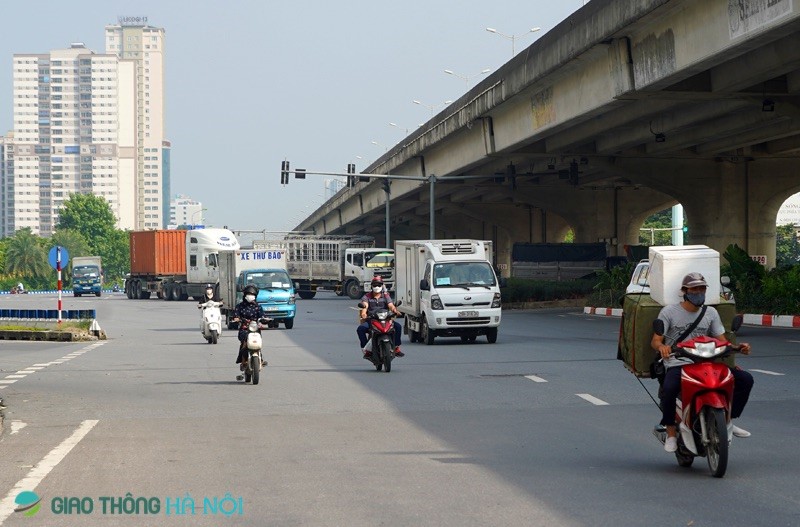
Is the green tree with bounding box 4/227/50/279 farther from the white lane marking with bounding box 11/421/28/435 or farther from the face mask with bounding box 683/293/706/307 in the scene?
the face mask with bounding box 683/293/706/307

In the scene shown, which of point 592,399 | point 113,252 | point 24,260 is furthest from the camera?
point 113,252

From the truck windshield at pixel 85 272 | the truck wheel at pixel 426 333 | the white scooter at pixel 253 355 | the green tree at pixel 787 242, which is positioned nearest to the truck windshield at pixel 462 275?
the truck wheel at pixel 426 333

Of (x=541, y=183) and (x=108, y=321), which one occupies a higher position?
(x=541, y=183)

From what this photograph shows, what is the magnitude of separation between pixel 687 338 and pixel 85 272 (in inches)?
3317

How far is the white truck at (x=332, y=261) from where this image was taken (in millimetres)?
66000

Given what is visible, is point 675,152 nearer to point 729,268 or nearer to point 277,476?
point 729,268

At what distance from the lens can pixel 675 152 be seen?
46.1m

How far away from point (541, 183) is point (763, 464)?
5196cm

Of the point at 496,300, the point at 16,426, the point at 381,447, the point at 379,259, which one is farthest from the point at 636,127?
the point at 381,447

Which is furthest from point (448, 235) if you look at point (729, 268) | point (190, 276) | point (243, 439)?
point (243, 439)

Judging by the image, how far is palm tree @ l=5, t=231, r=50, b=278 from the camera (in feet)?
480

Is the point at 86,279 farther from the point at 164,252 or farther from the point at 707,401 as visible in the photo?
the point at 707,401

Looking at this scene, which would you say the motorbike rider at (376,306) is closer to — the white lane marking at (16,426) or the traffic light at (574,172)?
the white lane marking at (16,426)

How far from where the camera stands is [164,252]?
69312mm
